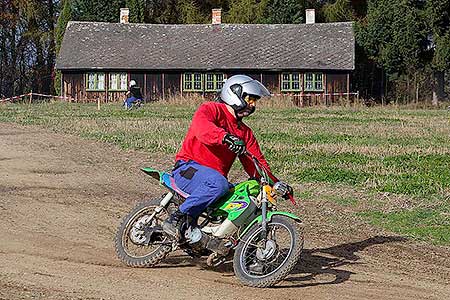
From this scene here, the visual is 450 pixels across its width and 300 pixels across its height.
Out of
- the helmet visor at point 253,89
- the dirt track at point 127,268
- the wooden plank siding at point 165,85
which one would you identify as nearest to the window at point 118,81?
the wooden plank siding at point 165,85

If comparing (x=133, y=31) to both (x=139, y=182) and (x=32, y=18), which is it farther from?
(x=139, y=182)

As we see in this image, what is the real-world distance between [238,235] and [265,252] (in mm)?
355

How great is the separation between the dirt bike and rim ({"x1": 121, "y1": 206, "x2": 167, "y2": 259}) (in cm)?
1

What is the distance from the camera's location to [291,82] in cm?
5709

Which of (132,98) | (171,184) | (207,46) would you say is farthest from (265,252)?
(207,46)

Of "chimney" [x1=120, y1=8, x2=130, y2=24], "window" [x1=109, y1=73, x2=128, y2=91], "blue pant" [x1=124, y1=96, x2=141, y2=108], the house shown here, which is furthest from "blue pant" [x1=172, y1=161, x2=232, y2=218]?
"chimney" [x1=120, y1=8, x2=130, y2=24]

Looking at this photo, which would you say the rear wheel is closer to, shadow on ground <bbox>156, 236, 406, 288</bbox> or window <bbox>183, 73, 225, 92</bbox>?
shadow on ground <bbox>156, 236, 406, 288</bbox>

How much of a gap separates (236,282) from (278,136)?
16.7 meters

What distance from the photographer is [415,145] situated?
23.1 m

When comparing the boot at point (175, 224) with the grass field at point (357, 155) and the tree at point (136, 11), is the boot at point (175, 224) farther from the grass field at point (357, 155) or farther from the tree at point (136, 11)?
the tree at point (136, 11)

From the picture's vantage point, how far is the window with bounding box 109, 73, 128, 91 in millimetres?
Answer: 57625

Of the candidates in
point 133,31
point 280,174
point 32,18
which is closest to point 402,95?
point 133,31

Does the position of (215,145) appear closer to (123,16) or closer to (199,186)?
(199,186)

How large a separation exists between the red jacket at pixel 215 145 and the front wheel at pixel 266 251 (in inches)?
26.8
